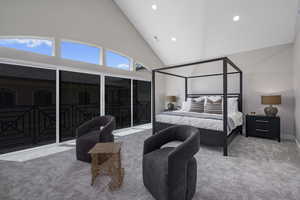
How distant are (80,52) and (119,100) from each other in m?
1.96

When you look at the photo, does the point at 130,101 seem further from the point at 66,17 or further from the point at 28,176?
the point at 28,176

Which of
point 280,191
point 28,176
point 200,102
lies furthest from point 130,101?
point 280,191

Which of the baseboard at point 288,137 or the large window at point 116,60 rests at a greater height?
the large window at point 116,60

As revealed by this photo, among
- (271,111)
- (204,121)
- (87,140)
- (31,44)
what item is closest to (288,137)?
(271,111)

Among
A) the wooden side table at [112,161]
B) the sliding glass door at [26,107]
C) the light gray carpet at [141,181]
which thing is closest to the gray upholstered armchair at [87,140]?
the light gray carpet at [141,181]

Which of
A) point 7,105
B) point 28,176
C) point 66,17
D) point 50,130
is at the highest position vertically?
point 66,17

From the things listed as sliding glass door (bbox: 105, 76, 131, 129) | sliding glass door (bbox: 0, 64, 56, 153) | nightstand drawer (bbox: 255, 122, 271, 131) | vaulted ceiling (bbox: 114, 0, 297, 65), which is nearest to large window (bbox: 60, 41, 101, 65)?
sliding glass door (bbox: 0, 64, 56, 153)

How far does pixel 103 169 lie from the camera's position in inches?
82.3

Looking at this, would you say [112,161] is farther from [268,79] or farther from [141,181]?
[268,79]

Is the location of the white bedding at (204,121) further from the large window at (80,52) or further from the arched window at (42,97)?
the arched window at (42,97)

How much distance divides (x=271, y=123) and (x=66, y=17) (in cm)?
601

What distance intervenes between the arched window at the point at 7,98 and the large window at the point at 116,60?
7.95 ft

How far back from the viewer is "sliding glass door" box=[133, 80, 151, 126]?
5387mm

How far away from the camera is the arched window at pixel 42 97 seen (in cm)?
315
